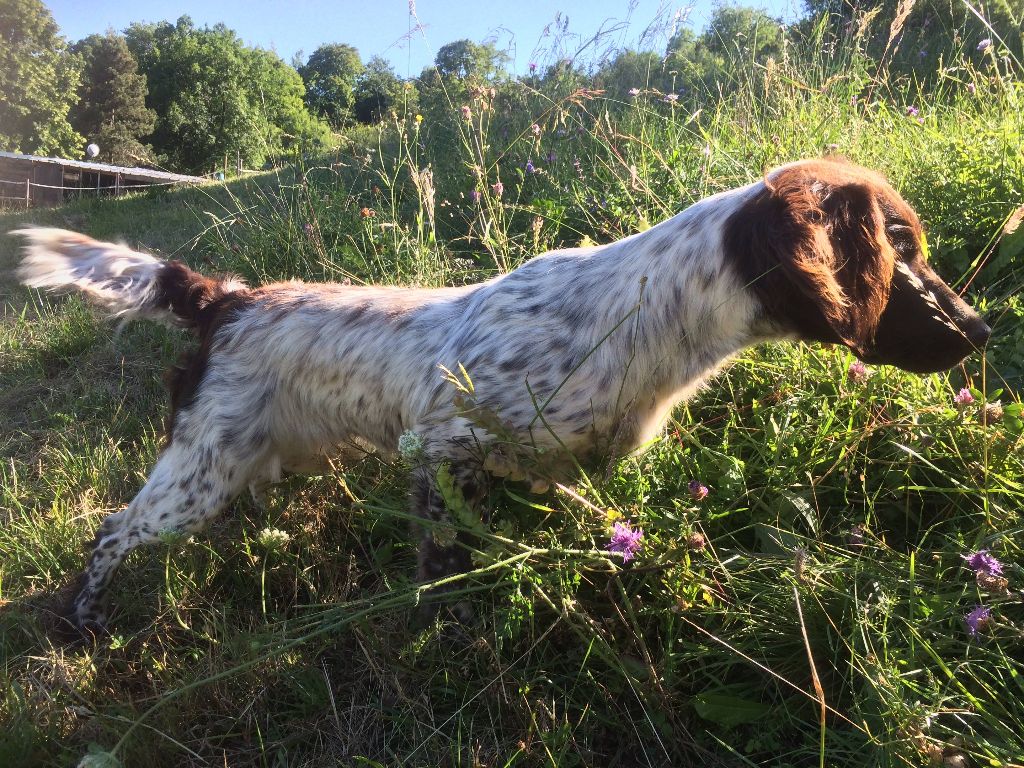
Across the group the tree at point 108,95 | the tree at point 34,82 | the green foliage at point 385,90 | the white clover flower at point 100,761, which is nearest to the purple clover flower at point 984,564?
the white clover flower at point 100,761

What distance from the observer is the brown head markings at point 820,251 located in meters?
1.69

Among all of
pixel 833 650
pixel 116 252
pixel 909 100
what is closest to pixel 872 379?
pixel 833 650

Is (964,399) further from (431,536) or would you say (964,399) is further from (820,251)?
(431,536)

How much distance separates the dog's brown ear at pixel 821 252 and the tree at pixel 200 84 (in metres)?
39.6

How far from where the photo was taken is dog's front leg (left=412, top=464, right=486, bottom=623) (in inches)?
80.5

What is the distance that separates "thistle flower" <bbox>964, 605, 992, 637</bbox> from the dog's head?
2.26 feet

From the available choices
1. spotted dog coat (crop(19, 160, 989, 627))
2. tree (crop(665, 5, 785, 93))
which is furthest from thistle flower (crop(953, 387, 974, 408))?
tree (crop(665, 5, 785, 93))

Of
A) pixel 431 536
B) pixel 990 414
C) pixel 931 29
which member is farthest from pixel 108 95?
pixel 990 414

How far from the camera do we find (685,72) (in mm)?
6008

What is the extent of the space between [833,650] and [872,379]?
96 centimetres

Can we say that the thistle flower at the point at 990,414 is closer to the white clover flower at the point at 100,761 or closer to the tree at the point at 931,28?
the white clover flower at the point at 100,761

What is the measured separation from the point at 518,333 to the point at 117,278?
1740 mm

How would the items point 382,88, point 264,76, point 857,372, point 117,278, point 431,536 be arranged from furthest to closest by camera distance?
point 264,76 → point 382,88 → point 117,278 → point 857,372 → point 431,536

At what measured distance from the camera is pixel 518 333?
2.13m
